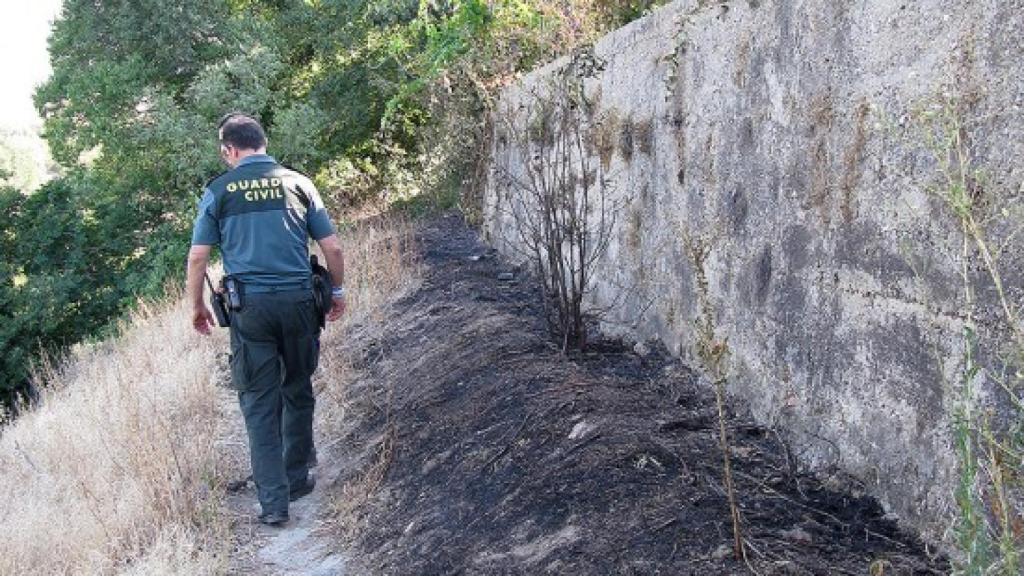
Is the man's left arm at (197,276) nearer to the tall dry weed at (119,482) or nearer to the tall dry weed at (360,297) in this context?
the tall dry weed at (119,482)

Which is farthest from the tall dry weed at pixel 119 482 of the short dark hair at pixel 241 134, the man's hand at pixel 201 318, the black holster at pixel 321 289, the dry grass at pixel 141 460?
the short dark hair at pixel 241 134

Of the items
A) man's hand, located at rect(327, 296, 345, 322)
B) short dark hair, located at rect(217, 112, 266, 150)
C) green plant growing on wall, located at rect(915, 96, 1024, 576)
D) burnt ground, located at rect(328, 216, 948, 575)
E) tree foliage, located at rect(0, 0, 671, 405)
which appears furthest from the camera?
tree foliage, located at rect(0, 0, 671, 405)

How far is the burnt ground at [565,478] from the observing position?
282cm

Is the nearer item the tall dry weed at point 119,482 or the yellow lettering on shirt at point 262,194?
the tall dry weed at point 119,482

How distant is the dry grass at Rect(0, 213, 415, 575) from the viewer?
13.9 ft

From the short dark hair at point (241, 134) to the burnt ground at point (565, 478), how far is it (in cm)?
155

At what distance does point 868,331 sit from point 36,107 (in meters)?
21.4

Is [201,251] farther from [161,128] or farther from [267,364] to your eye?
[161,128]

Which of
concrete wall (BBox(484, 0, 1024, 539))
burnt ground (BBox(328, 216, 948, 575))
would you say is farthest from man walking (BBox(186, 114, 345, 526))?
concrete wall (BBox(484, 0, 1024, 539))

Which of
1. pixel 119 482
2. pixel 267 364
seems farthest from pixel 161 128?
pixel 267 364

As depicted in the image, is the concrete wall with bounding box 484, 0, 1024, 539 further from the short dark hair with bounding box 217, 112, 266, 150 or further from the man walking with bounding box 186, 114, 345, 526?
the short dark hair with bounding box 217, 112, 266, 150

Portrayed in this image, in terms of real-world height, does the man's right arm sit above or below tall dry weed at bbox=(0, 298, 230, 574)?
above

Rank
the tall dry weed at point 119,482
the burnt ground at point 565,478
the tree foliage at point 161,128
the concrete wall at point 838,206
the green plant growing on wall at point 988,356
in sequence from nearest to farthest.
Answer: the green plant growing on wall at point 988,356, the concrete wall at point 838,206, the burnt ground at point 565,478, the tall dry weed at point 119,482, the tree foliage at point 161,128

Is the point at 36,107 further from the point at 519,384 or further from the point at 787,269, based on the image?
the point at 787,269
